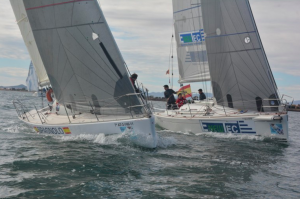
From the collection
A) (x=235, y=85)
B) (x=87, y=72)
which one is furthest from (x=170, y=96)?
(x=87, y=72)

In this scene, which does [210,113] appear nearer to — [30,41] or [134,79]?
[134,79]

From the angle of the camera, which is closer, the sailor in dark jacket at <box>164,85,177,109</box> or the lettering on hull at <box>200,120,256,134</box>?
the lettering on hull at <box>200,120,256,134</box>

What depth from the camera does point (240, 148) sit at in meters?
9.62

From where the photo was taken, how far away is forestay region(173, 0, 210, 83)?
1611cm

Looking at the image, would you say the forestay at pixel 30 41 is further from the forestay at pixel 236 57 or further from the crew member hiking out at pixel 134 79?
the forestay at pixel 236 57

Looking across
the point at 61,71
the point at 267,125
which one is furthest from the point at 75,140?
the point at 267,125

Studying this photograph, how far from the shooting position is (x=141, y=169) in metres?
6.70

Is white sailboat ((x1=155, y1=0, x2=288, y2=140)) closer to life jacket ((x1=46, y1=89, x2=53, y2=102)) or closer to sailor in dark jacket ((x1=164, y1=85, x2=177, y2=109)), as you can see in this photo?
sailor in dark jacket ((x1=164, y1=85, x2=177, y2=109))

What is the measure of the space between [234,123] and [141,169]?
5626 mm

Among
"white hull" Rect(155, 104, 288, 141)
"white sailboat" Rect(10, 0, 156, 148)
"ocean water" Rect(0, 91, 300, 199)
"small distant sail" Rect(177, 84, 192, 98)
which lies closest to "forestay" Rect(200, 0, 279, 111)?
"white hull" Rect(155, 104, 288, 141)

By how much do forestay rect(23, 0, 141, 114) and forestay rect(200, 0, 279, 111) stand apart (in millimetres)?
4517

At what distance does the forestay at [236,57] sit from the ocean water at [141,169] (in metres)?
2.21

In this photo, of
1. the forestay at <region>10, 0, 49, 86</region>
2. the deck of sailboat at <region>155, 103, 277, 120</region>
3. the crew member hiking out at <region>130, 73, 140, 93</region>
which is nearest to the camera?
the crew member hiking out at <region>130, 73, 140, 93</region>

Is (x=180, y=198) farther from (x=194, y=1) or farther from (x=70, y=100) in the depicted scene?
(x=194, y=1)
